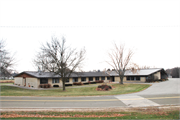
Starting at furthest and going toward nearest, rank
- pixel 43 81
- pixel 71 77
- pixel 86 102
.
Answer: pixel 71 77 < pixel 43 81 < pixel 86 102

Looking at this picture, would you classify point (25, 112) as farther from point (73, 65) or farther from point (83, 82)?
point (83, 82)

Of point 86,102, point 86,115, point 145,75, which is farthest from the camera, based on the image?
point 145,75

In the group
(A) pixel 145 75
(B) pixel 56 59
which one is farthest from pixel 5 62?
(A) pixel 145 75

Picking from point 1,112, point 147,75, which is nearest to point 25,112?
point 1,112

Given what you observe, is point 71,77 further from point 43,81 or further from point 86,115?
point 86,115

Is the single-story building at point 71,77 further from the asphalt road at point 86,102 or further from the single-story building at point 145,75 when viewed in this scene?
the asphalt road at point 86,102

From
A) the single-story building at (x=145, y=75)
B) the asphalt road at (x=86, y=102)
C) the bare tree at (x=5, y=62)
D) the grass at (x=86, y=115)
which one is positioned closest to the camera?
the grass at (x=86, y=115)

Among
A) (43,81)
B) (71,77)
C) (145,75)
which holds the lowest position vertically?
(43,81)

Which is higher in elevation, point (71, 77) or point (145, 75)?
point (145, 75)

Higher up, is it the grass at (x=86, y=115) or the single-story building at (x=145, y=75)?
the single-story building at (x=145, y=75)

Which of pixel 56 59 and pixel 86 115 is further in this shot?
pixel 56 59

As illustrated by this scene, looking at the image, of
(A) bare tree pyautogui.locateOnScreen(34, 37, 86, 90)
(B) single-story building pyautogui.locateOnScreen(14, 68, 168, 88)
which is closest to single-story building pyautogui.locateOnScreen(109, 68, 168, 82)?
(B) single-story building pyautogui.locateOnScreen(14, 68, 168, 88)

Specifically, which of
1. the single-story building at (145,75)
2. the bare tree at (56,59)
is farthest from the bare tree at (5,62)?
the single-story building at (145,75)

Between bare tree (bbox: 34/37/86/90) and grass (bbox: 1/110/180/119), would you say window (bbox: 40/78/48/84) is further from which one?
grass (bbox: 1/110/180/119)
